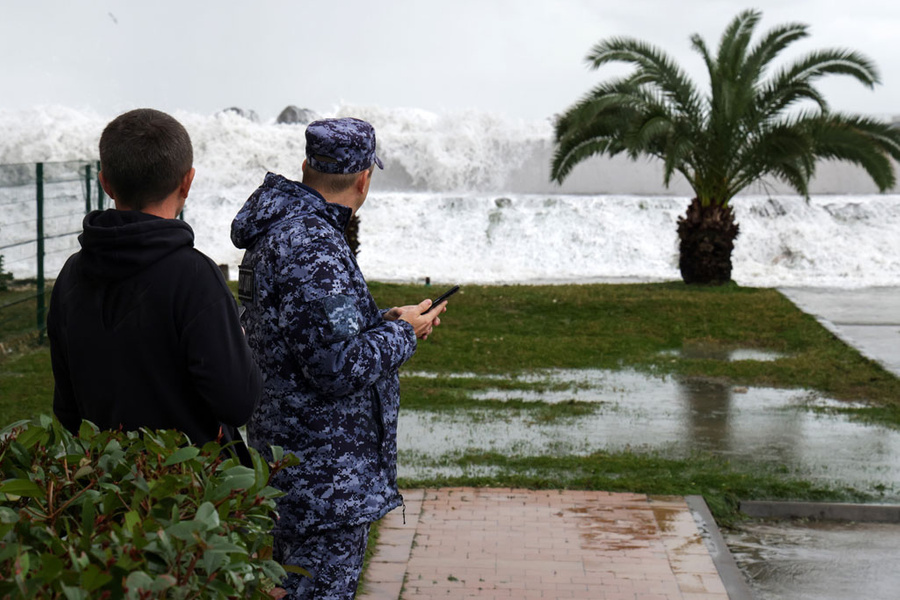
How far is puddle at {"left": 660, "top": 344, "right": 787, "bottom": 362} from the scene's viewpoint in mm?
11594

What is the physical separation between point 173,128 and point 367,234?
25401 millimetres

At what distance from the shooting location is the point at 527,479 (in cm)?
652

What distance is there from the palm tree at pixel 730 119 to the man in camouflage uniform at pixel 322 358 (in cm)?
1449

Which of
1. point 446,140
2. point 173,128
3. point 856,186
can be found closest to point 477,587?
point 173,128

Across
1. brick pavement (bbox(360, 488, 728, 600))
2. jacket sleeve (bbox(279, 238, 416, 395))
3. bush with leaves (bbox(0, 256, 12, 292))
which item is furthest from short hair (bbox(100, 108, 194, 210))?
bush with leaves (bbox(0, 256, 12, 292))

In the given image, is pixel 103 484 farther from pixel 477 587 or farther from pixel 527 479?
pixel 527 479

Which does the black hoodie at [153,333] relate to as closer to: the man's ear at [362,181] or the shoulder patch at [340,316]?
the shoulder patch at [340,316]

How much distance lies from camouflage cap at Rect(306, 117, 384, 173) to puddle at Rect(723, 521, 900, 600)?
2.85 meters

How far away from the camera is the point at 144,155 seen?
8.30 ft

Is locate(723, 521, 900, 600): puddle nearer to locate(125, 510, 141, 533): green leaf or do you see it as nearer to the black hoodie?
the black hoodie

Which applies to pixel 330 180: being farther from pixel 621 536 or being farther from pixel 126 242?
pixel 621 536

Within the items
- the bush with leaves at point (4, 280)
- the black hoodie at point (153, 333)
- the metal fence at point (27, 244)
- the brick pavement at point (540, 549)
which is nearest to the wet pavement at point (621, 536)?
the brick pavement at point (540, 549)

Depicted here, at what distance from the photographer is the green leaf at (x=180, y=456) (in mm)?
2023

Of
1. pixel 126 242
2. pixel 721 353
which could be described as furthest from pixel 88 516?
pixel 721 353
